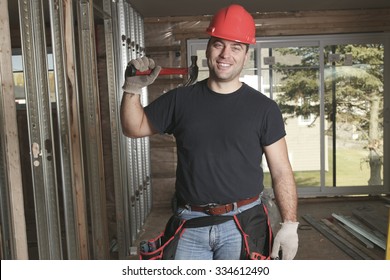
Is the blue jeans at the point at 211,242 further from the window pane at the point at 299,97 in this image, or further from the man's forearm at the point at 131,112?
the window pane at the point at 299,97

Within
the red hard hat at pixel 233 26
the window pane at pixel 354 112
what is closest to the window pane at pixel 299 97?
the window pane at pixel 354 112

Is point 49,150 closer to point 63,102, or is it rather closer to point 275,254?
point 63,102

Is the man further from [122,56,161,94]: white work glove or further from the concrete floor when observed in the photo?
the concrete floor

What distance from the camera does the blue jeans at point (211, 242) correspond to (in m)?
1.80

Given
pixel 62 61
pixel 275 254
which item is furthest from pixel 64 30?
pixel 275 254

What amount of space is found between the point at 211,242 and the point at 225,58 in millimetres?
789

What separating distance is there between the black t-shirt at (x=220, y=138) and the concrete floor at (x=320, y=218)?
2139 mm

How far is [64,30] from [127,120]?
39.8 inches

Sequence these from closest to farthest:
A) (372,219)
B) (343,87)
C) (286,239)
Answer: (286,239), (372,219), (343,87)

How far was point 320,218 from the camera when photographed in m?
4.84

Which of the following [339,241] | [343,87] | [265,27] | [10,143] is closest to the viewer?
[10,143]

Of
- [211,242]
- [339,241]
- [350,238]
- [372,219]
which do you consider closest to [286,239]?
[211,242]

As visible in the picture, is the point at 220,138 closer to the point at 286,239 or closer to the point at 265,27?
the point at 286,239

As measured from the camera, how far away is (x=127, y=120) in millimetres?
1847
